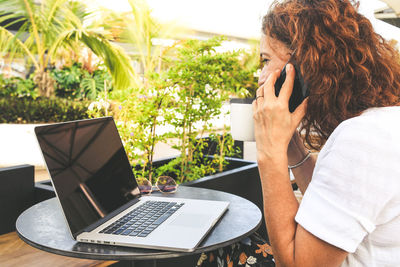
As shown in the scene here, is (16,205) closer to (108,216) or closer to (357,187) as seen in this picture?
(108,216)

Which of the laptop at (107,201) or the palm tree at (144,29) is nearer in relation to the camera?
the laptop at (107,201)

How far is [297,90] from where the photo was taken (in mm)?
884

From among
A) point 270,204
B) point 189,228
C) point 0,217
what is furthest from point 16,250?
point 270,204

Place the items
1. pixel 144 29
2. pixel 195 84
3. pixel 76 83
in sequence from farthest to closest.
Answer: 1. pixel 76 83
2. pixel 144 29
3. pixel 195 84

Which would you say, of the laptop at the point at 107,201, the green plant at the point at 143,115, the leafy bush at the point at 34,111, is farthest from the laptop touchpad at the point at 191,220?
the leafy bush at the point at 34,111

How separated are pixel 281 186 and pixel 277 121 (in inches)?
6.0

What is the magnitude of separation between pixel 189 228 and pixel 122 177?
0.37m

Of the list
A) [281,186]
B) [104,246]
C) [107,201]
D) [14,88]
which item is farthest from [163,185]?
[14,88]

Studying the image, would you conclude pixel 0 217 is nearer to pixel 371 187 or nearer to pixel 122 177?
pixel 122 177

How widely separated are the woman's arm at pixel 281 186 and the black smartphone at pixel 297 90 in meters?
0.01

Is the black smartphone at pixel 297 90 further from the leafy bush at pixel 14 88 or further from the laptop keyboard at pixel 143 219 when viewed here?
the leafy bush at pixel 14 88

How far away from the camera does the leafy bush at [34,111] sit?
215 inches

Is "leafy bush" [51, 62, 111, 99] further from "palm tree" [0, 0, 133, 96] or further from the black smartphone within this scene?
the black smartphone

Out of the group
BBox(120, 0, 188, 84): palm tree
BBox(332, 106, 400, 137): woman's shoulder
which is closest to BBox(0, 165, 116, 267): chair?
BBox(332, 106, 400, 137): woman's shoulder
